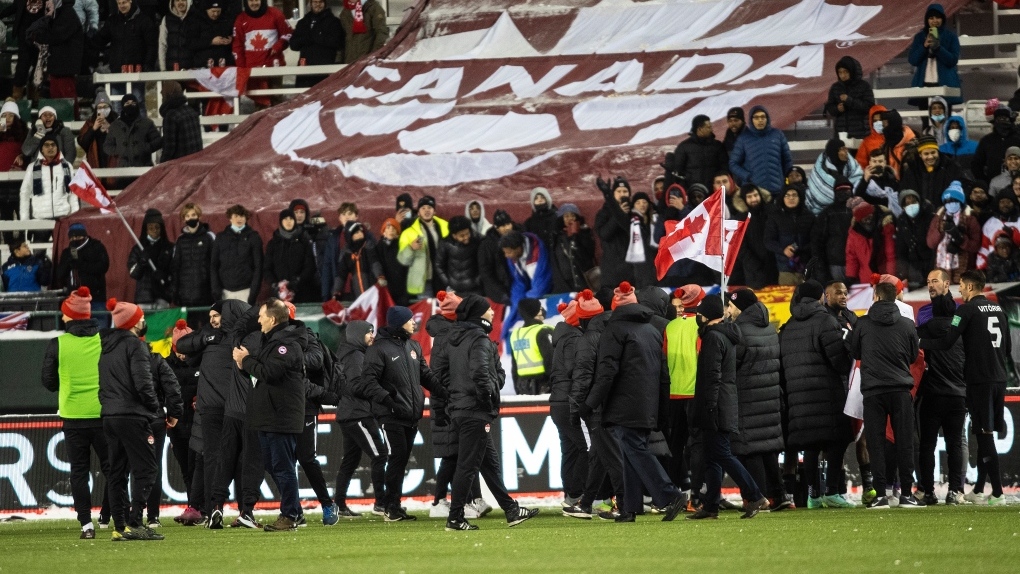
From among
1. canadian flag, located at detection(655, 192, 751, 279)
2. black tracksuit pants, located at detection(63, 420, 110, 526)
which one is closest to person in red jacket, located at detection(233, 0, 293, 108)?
canadian flag, located at detection(655, 192, 751, 279)

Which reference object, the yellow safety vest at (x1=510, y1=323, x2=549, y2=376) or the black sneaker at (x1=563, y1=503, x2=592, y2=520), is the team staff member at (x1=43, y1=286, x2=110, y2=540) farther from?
the yellow safety vest at (x1=510, y1=323, x2=549, y2=376)

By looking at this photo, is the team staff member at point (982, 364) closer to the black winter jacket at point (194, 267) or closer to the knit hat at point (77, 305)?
the knit hat at point (77, 305)

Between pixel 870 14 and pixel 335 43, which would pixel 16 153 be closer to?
pixel 335 43

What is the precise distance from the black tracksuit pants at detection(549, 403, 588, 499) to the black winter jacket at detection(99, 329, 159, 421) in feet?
11.8

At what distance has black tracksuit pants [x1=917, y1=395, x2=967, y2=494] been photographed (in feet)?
47.2

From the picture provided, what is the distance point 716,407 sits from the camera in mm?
13180

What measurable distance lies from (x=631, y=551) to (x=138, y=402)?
4515mm

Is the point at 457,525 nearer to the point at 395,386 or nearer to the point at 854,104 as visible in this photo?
the point at 395,386

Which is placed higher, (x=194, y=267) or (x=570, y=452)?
(x=194, y=267)

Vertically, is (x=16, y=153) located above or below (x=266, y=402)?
above

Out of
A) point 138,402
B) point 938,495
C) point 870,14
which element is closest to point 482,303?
point 138,402

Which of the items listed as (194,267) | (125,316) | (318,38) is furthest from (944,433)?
(318,38)

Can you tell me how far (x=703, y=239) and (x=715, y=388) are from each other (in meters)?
4.31

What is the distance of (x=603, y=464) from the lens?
13844 mm
